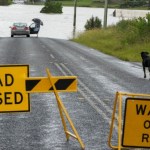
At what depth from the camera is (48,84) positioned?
8.55m

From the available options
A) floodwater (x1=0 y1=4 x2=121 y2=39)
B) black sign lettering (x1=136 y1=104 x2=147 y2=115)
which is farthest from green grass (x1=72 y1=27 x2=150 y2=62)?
black sign lettering (x1=136 y1=104 x2=147 y2=115)

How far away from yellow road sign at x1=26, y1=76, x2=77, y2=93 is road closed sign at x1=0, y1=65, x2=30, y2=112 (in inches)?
5.4

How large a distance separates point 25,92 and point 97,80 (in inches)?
358

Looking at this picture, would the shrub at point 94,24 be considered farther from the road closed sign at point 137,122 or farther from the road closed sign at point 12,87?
the road closed sign at point 137,122

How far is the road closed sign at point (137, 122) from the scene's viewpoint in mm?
7871

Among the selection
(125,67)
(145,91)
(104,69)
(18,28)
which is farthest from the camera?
(18,28)

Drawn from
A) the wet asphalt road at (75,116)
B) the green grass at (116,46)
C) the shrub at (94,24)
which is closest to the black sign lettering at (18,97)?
the wet asphalt road at (75,116)

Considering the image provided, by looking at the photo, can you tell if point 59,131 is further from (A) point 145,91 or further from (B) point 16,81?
(A) point 145,91

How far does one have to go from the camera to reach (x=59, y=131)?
9.61 meters

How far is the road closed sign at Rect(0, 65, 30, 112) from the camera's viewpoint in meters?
8.48

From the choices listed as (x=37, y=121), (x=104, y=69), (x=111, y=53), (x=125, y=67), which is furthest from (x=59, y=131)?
(x=111, y=53)

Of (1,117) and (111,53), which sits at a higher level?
(1,117)

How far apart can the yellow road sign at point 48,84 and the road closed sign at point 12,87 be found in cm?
14

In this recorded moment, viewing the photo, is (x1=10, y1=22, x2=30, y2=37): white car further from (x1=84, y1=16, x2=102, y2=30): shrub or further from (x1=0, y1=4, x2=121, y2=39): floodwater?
(x1=84, y1=16, x2=102, y2=30): shrub
